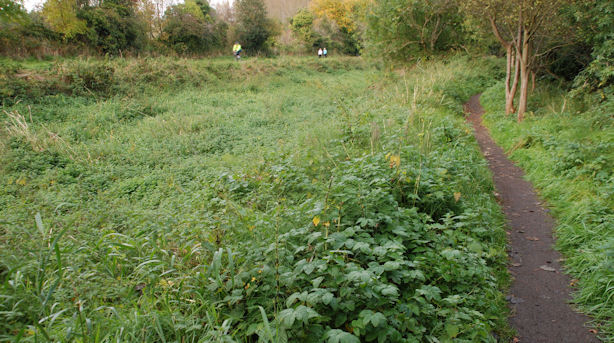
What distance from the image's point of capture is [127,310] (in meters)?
2.63

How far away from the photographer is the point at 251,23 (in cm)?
2997

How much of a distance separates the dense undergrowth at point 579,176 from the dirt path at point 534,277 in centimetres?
15

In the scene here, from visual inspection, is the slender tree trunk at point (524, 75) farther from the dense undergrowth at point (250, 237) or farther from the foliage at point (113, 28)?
the foliage at point (113, 28)

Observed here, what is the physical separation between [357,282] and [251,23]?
103 ft

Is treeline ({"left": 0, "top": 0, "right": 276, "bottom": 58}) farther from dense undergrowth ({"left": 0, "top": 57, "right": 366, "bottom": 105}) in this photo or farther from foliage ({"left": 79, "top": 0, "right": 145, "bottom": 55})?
dense undergrowth ({"left": 0, "top": 57, "right": 366, "bottom": 105})

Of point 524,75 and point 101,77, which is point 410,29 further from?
point 101,77

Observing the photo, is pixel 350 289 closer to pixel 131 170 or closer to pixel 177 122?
pixel 131 170

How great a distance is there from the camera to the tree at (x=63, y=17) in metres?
16.8

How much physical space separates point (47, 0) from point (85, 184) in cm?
1600

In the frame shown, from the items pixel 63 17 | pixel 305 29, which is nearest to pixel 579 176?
pixel 63 17

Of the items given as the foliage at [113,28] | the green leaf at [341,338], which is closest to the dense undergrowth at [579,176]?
the green leaf at [341,338]

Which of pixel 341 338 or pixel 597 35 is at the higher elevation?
pixel 597 35

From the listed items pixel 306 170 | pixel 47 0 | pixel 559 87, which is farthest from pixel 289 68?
pixel 306 170

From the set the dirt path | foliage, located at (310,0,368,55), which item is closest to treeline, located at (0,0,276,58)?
foliage, located at (310,0,368,55)
